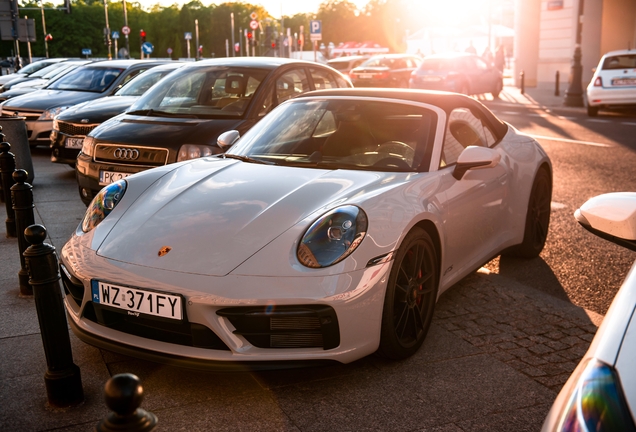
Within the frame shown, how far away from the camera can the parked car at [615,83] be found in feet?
59.2

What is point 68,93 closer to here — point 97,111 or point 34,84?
point 97,111

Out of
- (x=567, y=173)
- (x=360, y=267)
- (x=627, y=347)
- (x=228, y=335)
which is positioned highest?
(x=627, y=347)

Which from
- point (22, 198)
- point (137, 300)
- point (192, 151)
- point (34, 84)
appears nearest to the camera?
point (137, 300)

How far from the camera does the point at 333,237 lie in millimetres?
3535

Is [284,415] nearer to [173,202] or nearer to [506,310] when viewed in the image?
[173,202]

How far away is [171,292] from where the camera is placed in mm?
3330

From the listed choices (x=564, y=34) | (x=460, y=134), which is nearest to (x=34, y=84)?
(x=460, y=134)

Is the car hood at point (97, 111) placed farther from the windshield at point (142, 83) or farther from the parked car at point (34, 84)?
the parked car at point (34, 84)

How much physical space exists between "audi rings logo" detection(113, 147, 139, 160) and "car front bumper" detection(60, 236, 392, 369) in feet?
11.9

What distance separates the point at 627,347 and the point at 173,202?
278 centimetres

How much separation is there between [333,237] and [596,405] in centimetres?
206

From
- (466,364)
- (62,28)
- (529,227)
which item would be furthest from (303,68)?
(62,28)

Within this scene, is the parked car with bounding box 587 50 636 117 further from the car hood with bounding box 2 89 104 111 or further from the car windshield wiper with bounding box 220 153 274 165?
the car windshield wiper with bounding box 220 153 274 165

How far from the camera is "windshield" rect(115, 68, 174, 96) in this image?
1101 centimetres
